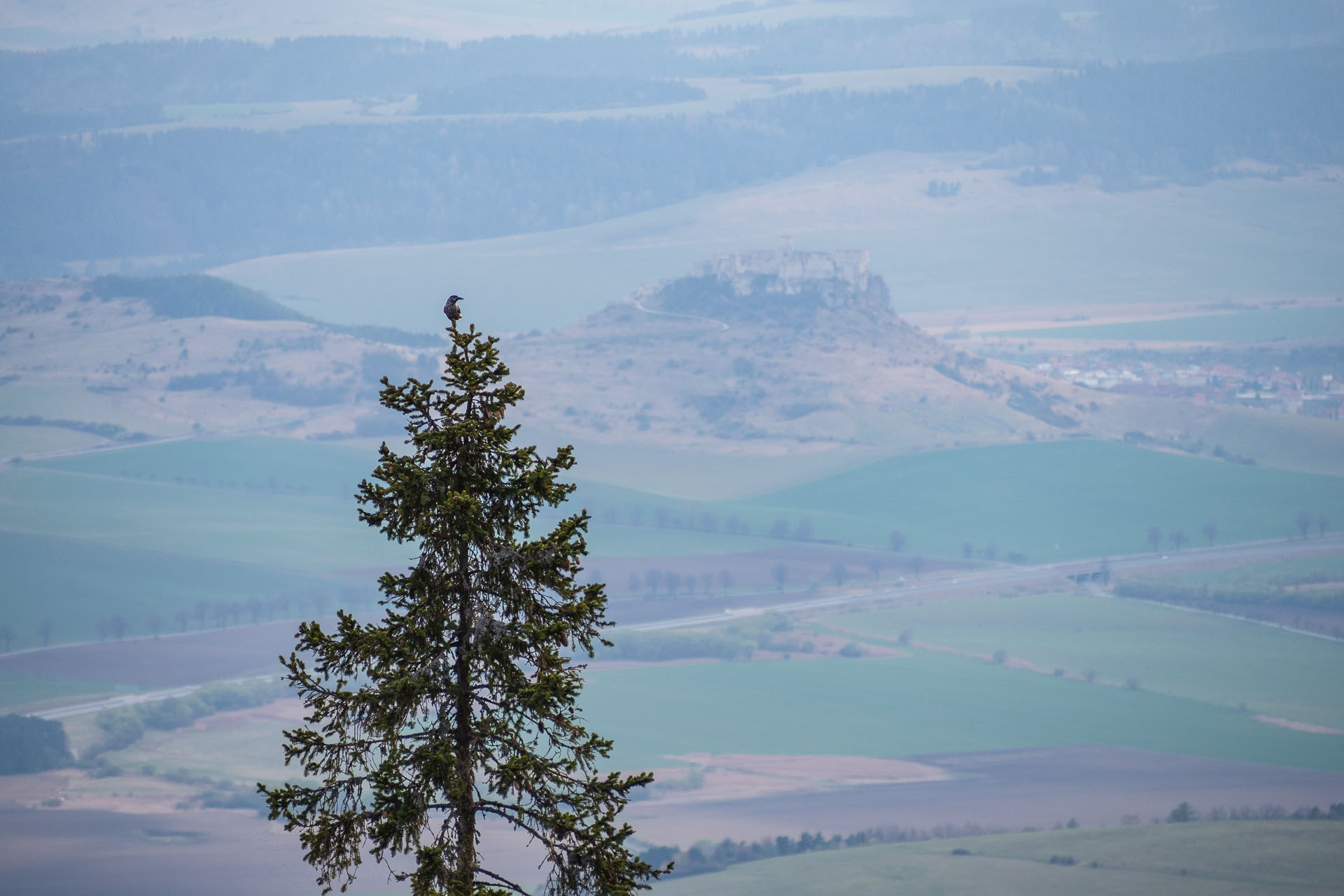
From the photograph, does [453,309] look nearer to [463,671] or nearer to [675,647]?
[463,671]

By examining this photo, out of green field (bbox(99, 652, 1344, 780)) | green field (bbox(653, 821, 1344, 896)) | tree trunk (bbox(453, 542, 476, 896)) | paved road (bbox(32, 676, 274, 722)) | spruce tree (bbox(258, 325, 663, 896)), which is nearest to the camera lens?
spruce tree (bbox(258, 325, 663, 896))

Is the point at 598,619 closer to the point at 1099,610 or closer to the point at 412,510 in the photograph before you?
the point at 412,510

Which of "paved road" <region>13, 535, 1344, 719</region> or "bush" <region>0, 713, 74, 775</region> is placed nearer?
"bush" <region>0, 713, 74, 775</region>

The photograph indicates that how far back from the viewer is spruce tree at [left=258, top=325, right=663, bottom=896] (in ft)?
61.3

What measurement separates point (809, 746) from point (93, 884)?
2595 inches

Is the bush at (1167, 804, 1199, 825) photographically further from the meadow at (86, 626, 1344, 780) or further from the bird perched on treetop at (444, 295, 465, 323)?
the bird perched on treetop at (444, 295, 465, 323)

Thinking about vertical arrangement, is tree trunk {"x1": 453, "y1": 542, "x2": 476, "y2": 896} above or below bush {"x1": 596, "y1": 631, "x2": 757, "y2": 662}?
below

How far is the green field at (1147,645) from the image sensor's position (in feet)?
543

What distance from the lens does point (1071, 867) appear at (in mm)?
108125

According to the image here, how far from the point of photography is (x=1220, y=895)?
336 ft

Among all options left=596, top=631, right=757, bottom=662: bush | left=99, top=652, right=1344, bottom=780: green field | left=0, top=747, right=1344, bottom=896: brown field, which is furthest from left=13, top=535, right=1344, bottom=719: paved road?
left=0, top=747, right=1344, bottom=896: brown field

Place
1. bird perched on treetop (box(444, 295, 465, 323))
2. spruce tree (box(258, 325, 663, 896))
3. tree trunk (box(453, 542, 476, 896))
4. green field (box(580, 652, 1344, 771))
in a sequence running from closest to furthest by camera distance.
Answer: bird perched on treetop (box(444, 295, 465, 323)) → spruce tree (box(258, 325, 663, 896)) → tree trunk (box(453, 542, 476, 896)) → green field (box(580, 652, 1344, 771))

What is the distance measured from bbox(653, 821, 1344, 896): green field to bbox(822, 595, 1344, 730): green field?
46579 mm

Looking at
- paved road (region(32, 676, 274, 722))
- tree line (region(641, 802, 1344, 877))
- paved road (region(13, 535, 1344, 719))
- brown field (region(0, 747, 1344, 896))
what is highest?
paved road (region(13, 535, 1344, 719))
